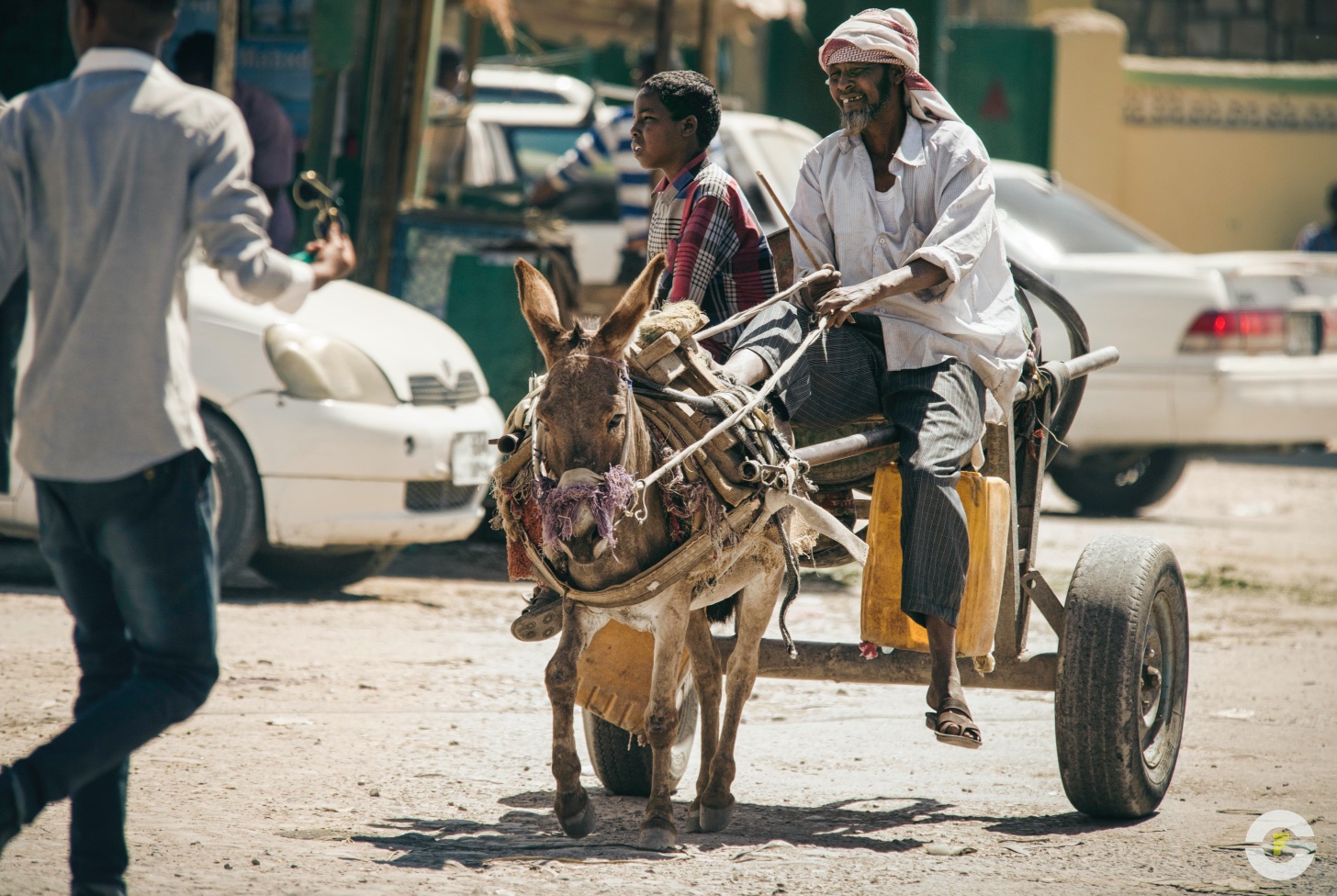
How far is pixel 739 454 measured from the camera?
4082 millimetres

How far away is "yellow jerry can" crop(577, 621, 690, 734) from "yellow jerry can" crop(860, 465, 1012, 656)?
547 millimetres

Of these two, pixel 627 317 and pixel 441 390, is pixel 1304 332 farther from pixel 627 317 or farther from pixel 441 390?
pixel 627 317

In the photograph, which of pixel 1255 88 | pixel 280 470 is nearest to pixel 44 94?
pixel 280 470

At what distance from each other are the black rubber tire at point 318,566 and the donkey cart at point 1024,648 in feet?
10.3

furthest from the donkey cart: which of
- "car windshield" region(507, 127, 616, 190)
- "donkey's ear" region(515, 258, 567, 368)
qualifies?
"car windshield" region(507, 127, 616, 190)

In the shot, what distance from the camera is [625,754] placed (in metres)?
4.74

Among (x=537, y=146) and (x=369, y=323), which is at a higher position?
(x=537, y=146)

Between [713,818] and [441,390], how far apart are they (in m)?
3.52

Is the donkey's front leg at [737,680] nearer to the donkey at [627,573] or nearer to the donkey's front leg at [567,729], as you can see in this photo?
the donkey at [627,573]

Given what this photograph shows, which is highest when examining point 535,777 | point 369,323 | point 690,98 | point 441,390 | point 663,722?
point 690,98

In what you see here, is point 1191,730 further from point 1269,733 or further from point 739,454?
point 739,454

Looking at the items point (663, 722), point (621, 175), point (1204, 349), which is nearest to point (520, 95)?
point (621, 175)

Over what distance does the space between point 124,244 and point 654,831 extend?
1.96 meters

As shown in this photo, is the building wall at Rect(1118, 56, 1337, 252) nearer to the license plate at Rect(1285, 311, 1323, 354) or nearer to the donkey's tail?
the license plate at Rect(1285, 311, 1323, 354)
